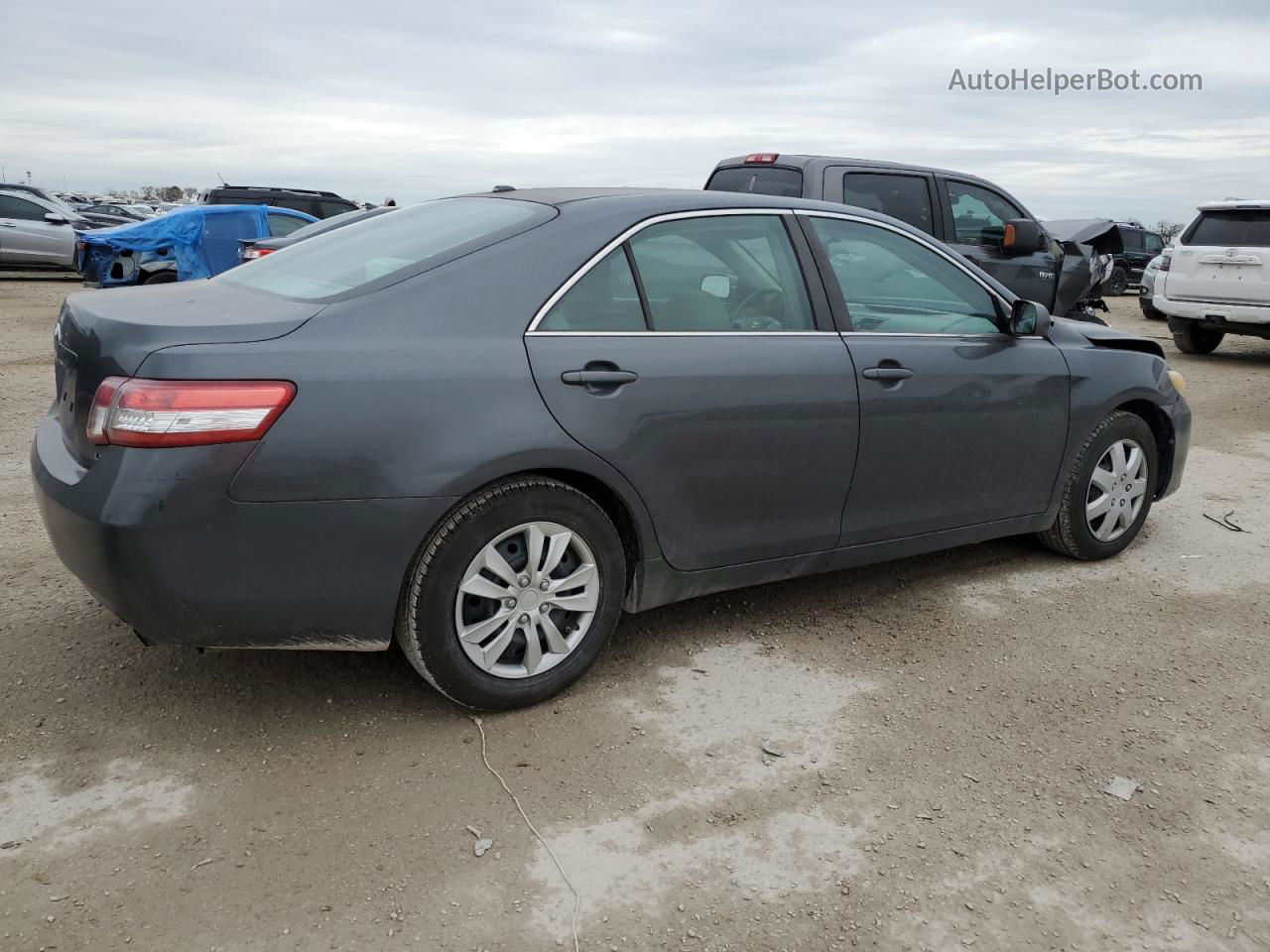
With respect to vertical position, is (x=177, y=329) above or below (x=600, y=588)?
above

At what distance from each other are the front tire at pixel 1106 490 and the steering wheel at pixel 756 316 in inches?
66.9

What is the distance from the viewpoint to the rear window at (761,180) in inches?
308

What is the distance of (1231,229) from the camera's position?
12039mm

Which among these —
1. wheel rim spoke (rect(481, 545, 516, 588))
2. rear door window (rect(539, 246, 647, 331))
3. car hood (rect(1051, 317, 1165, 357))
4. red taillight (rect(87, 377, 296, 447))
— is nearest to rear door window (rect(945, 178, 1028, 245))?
car hood (rect(1051, 317, 1165, 357))

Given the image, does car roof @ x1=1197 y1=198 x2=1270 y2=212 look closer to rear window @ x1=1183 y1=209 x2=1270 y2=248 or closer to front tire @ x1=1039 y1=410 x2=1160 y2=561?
rear window @ x1=1183 y1=209 x2=1270 y2=248

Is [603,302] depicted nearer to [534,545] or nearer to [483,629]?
[534,545]

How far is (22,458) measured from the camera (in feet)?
19.9

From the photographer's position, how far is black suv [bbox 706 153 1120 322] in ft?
25.7

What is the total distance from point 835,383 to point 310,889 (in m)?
2.27

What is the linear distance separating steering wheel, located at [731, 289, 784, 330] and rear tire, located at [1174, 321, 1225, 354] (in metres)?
11.1

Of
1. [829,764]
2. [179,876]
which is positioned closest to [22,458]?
[179,876]

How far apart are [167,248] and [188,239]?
0.34 meters

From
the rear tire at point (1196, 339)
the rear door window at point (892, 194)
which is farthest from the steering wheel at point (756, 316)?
the rear tire at point (1196, 339)

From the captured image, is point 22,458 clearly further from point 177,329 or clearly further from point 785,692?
point 785,692
